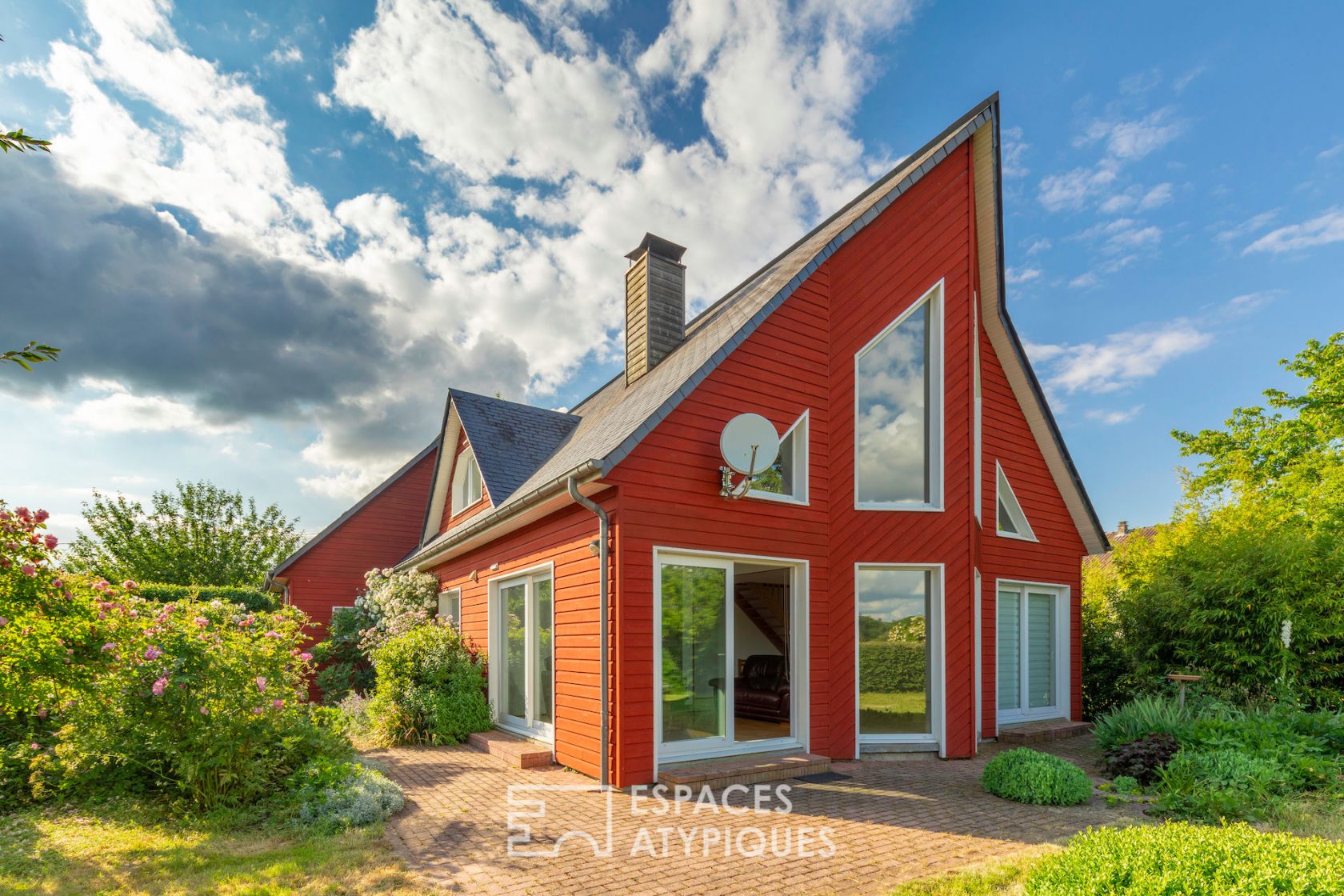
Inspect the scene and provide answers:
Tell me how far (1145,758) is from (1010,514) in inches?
166

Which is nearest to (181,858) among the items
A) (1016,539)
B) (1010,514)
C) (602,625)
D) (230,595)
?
(602,625)

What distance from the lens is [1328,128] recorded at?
12.2 metres

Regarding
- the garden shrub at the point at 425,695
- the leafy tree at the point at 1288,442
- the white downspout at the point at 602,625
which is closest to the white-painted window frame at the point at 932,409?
the white downspout at the point at 602,625

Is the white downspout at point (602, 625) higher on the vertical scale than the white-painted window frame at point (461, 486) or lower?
lower

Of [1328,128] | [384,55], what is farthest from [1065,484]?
→ [384,55]

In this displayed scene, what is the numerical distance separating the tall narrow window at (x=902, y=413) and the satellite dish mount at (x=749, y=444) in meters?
1.93

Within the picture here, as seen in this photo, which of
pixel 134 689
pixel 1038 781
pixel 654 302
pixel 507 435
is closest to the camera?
pixel 134 689

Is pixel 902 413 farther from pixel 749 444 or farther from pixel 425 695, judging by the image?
pixel 425 695

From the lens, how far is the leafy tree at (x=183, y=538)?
A: 27.1m

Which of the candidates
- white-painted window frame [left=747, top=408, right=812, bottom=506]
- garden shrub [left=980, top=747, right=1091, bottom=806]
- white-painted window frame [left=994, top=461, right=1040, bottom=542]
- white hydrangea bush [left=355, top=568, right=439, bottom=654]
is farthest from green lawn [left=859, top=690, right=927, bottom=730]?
white hydrangea bush [left=355, top=568, right=439, bottom=654]

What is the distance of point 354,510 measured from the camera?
18266 millimetres

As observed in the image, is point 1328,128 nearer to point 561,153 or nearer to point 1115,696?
point 1115,696

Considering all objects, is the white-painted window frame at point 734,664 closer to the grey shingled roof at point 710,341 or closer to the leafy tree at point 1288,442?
the grey shingled roof at point 710,341

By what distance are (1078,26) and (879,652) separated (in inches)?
342
